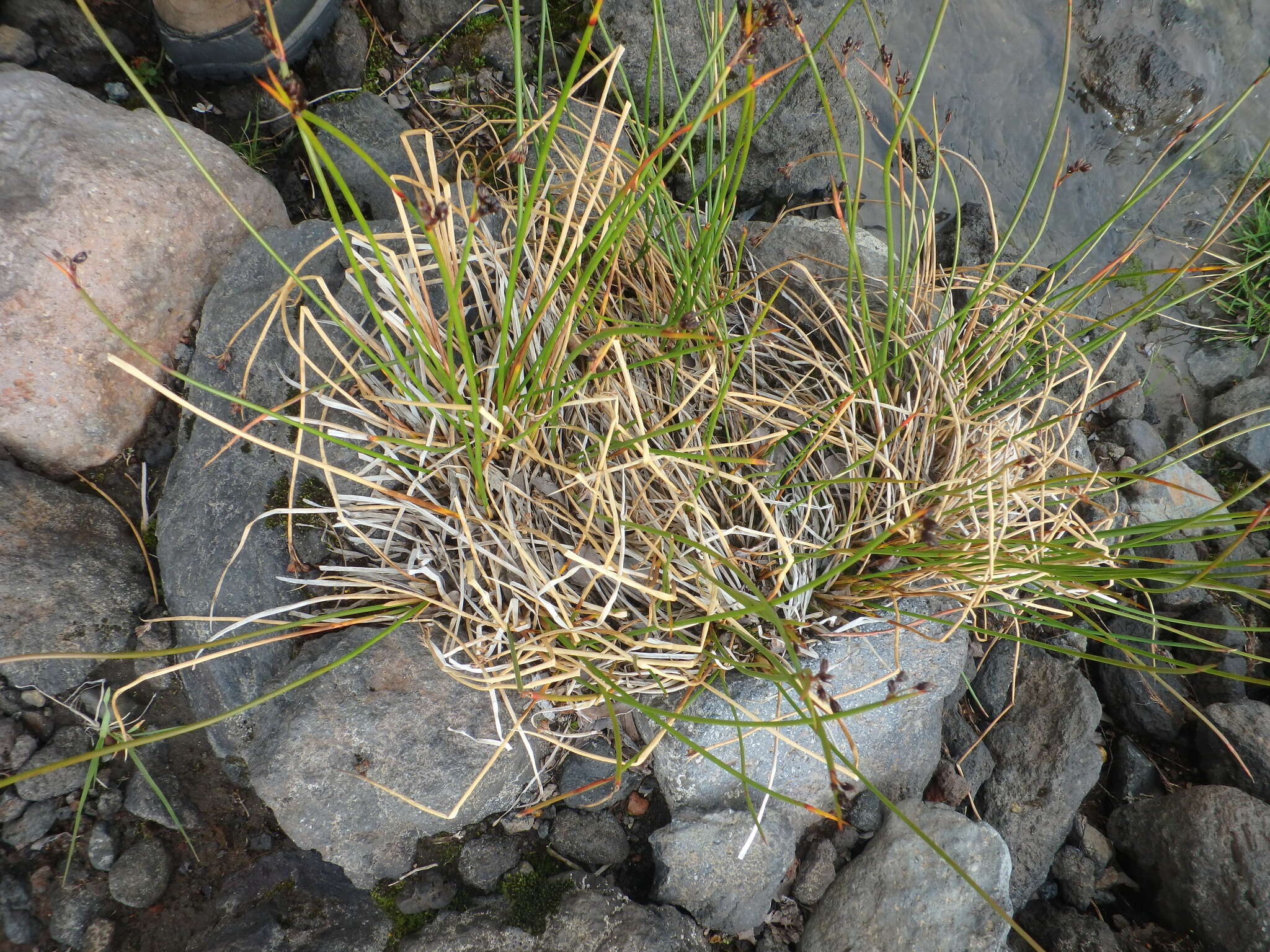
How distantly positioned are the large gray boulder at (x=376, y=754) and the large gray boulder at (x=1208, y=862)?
5.58 feet

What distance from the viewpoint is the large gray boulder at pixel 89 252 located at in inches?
61.6

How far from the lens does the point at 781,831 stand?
1691 mm

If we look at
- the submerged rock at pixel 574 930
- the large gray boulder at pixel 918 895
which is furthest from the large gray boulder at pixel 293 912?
the large gray boulder at pixel 918 895

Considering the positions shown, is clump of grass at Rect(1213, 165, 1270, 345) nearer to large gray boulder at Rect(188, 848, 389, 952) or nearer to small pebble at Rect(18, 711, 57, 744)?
large gray boulder at Rect(188, 848, 389, 952)

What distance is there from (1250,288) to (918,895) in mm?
2461

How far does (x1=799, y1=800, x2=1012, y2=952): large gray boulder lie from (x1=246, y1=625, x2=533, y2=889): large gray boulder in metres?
0.83

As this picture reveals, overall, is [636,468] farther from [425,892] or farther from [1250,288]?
[1250,288]

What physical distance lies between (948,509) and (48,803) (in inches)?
83.2

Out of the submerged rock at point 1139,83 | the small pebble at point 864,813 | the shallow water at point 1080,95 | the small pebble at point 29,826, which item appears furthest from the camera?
the submerged rock at point 1139,83

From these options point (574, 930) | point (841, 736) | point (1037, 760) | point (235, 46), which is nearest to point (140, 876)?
point (574, 930)

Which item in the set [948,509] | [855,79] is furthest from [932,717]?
[855,79]

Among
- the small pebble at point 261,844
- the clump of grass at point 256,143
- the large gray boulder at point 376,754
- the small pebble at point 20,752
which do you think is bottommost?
the small pebble at point 20,752

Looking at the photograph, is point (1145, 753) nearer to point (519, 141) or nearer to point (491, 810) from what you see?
point (491, 810)

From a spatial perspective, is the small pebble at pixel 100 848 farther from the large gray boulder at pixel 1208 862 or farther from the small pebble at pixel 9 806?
the large gray boulder at pixel 1208 862
